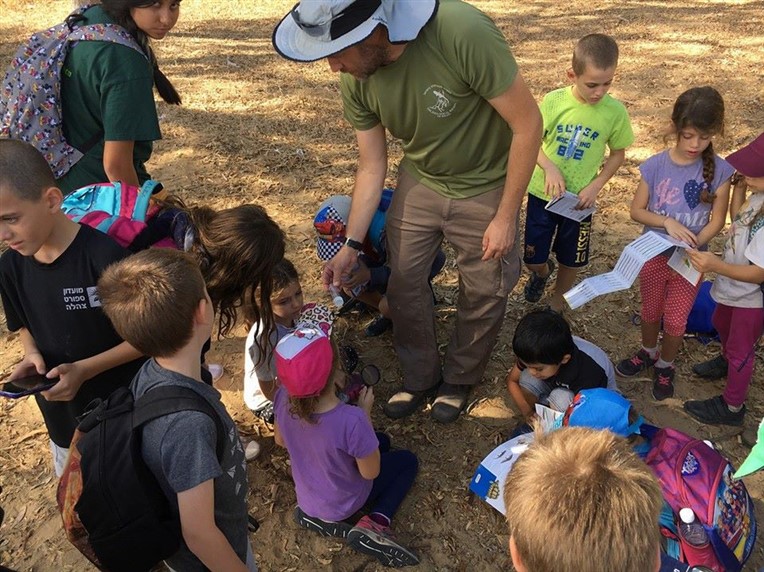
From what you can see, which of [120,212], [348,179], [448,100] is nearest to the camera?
[120,212]

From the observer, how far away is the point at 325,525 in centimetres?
299

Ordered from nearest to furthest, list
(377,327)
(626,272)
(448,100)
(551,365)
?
(448,100), (551,365), (626,272), (377,327)

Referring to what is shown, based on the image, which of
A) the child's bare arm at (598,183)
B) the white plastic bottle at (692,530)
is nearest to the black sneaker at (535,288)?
the child's bare arm at (598,183)

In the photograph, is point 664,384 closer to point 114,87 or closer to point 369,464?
point 369,464

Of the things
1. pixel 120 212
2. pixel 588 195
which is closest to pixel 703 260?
pixel 588 195

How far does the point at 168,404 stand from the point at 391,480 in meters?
1.68

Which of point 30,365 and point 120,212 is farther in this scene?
point 120,212

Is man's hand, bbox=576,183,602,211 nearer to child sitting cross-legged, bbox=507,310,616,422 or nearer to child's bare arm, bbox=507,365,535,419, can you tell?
child sitting cross-legged, bbox=507,310,616,422

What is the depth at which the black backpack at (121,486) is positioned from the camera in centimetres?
181

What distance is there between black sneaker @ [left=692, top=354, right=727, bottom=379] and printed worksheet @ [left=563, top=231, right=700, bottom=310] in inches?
31.3

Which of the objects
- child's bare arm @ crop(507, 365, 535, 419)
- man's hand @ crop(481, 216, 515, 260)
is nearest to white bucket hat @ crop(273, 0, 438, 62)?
man's hand @ crop(481, 216, 515, 260)

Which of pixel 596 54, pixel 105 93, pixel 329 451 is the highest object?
pixel 105 93

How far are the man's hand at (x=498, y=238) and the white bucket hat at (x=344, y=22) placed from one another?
3.16 ft

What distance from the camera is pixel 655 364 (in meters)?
3.94
